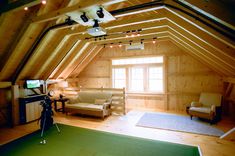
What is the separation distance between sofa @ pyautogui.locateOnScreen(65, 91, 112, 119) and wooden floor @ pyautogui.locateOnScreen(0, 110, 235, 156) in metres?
0.23

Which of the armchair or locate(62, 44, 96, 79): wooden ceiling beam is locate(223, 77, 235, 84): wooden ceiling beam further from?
locate(62, 44, 96, 79): wooden ceiling beam

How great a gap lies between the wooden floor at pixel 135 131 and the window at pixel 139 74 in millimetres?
1677

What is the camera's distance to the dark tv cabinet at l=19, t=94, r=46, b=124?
4750 mm

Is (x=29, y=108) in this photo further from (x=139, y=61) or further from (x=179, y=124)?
(x=179, y=124)

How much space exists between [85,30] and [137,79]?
144 inches

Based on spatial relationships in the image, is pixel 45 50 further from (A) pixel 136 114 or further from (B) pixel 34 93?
(A) pixel 136 114

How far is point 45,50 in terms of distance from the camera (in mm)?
4609

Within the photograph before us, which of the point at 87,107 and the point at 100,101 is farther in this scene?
the point at 100,101

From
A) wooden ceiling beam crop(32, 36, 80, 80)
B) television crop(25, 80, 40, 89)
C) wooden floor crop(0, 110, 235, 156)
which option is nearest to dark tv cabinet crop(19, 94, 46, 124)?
wooden floor crop(0, 110, 235, 156)

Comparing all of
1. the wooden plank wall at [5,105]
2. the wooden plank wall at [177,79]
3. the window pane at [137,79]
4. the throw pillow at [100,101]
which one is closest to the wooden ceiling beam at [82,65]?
the wooden plank wall at [177,79]

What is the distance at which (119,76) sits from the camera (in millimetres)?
7285

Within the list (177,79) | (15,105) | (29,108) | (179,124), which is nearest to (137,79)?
(177,79)

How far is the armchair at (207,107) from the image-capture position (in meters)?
4.34

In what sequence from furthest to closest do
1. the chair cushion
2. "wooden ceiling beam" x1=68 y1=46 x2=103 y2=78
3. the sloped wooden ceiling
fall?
"wooden ceiling beam" x1=68 y1=46 x2=103 y2=78 < the chair cushion < the sloped wooden ceiling
